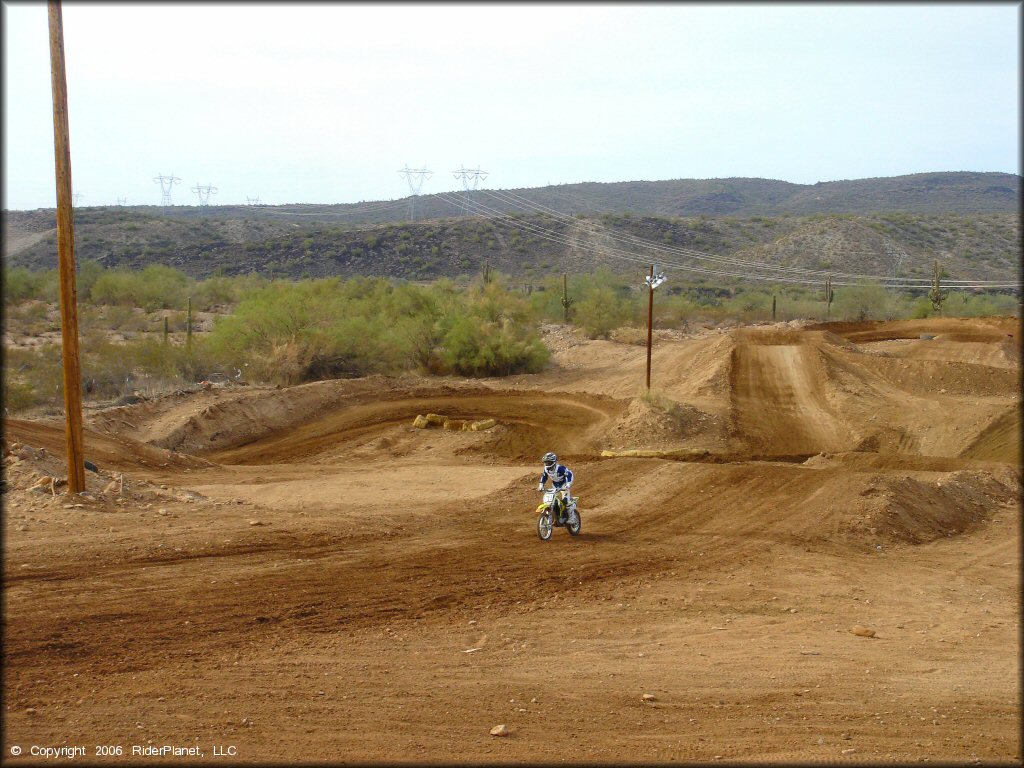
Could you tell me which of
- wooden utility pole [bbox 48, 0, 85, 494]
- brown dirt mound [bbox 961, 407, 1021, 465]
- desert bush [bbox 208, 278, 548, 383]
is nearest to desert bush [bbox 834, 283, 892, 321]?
desert bush [bbox 208, 278, 548, 383]

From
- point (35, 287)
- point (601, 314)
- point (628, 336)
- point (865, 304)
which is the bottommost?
point (628, 336)

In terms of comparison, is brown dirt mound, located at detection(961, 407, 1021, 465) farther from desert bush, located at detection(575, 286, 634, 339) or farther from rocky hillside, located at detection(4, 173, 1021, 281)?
rocky hillside, located at detection(4, 173, 1021, 281)

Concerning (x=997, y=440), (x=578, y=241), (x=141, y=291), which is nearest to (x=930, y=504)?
(x=997, y=440)

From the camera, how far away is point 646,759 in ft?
24.2

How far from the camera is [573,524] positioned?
1588cm

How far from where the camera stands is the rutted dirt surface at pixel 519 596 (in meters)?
8.01

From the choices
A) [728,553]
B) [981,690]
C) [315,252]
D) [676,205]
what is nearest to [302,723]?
[981,690]

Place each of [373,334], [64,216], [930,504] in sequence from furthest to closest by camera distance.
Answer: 1. [373,334]
2. [930,504]
3. [64,216]

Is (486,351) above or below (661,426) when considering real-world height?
above

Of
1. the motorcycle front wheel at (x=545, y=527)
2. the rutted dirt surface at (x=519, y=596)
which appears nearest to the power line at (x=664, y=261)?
the rutted dirt surface at (x=519, y=596)

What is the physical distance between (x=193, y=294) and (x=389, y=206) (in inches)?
3903

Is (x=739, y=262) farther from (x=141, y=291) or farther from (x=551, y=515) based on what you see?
(x=551, y=515)

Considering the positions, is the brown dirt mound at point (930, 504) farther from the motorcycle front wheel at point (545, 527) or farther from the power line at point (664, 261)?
the power line at point (664, 261)

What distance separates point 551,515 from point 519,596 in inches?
122
